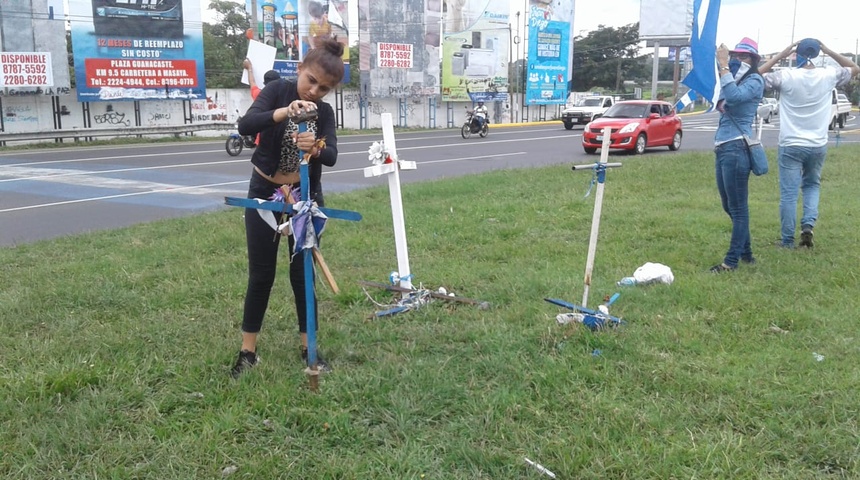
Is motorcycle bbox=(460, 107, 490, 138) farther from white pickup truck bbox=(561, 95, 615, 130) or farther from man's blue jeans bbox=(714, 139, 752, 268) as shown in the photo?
man's blue jeans bbox=(714, 139, 752, 268)

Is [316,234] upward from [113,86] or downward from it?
downward

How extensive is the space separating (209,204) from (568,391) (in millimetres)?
8616

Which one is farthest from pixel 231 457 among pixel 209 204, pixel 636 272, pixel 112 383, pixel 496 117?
pixel 496 117

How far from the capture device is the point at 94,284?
564 centimetres

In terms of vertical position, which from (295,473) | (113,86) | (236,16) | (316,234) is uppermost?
(236,16)

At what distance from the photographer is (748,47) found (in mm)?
5727

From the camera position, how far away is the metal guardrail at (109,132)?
23.3 metres

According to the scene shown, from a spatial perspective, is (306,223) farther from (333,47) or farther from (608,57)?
(608,57)

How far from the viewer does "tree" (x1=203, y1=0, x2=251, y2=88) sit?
43.7m

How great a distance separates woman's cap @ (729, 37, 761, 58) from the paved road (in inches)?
292

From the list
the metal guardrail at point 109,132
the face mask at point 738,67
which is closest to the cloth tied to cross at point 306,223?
the face mask at point 738,67

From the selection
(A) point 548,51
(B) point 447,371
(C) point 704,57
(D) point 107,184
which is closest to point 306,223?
(B) point 447,371

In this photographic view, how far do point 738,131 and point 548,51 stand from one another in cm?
4160

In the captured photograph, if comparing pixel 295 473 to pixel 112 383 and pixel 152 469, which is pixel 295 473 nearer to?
pixel 152 469
